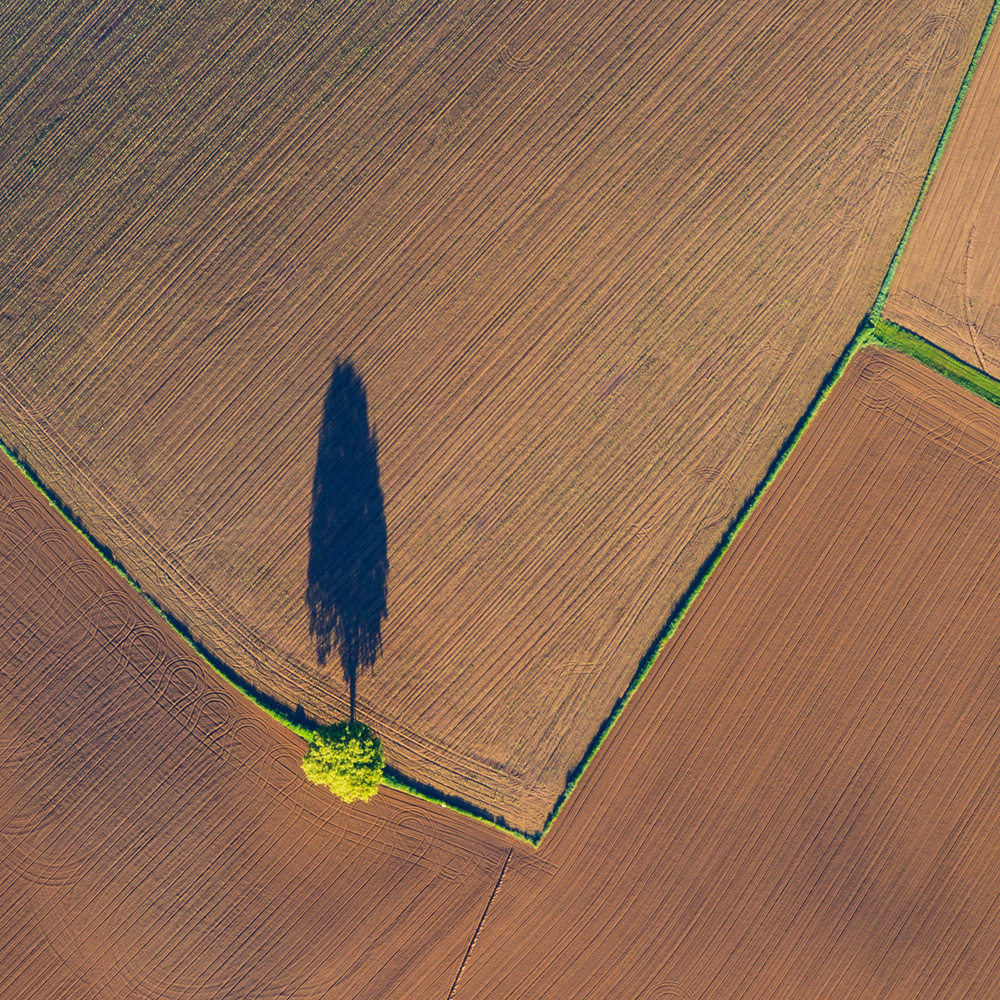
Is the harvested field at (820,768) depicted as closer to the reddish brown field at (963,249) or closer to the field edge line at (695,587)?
the field edge line at (695,587)

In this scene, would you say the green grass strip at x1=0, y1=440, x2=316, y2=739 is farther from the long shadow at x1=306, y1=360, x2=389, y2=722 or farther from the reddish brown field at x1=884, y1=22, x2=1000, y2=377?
the reddish brown field at x1=884, y1=22, x2=1000, y2=377

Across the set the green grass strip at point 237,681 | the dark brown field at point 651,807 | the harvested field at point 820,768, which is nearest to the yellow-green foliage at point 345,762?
the green grass strip at point 237,681

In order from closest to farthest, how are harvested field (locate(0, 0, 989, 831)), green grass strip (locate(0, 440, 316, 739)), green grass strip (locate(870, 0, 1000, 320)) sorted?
green grass strip (locate(0, 440, 316, 739))
harvested field (locate(0, 0, 989, 831))
green grass strip (locate(870, 0, 1000, 320))

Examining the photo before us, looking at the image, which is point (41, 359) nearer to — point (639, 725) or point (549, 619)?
point (549, 619)

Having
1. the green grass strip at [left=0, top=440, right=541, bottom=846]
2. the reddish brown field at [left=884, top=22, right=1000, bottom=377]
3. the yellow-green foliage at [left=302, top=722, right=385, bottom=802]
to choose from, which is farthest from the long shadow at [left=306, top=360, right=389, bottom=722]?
the reddish brown field at [left=884, top=22, right=1000, bottom=377]

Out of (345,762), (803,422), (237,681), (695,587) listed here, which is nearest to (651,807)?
(695,587)

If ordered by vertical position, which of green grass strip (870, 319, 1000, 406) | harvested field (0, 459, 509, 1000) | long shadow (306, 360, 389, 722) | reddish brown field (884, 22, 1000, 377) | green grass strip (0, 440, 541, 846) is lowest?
harvested field (0, 459, 509, 1000)

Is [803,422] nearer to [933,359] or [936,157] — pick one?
[933,359]
